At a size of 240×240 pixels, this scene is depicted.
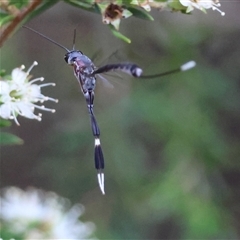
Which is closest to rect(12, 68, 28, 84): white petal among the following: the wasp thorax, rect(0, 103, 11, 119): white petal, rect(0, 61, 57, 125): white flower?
rect(0, 61, 57, 125): white flower

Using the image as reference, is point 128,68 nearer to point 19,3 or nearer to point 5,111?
point 19,3

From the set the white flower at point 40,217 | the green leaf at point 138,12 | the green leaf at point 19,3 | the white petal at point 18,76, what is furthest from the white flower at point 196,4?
the white flower at point 40,217

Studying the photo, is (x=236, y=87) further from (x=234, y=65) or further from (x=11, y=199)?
(x=11, y=199)

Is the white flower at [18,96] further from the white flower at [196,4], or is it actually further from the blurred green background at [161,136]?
the blurred green background at [161,136]

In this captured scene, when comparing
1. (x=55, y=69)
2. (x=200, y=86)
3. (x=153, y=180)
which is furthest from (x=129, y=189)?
(x=55, y=69)

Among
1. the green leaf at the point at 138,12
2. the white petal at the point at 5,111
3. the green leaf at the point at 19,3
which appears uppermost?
the green leaf at the point at 19,3

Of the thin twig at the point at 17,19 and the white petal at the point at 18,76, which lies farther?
the white petal at the point at 18,76

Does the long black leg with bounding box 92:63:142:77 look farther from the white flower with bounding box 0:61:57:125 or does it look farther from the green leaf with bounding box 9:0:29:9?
the white flower with bounding box 0:61:57:125

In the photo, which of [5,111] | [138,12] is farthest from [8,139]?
[138,12]
